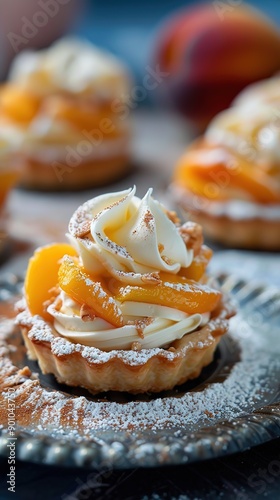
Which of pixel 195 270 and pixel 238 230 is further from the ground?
pixel 195 270

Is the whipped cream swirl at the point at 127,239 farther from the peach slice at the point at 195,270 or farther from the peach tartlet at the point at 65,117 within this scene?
the peach tartlet at the point at 65,117

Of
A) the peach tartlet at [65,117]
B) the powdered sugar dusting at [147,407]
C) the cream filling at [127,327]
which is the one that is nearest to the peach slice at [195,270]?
the cream filling at [127,327]

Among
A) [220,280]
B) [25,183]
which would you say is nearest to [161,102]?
[25,183]

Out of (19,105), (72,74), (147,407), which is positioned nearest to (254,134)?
(72,74)

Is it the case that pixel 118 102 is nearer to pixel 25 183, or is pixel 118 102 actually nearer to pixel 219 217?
pixel 25 183

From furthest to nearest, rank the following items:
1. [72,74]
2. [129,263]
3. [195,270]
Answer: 1. [72,74]
2. [195,270]
3. [129,263]

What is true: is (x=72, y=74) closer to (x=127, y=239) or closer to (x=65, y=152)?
(x=65, y=152)

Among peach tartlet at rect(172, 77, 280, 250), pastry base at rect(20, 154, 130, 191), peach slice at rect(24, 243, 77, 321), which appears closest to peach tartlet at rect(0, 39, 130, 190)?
pastry base at rect(20, 154, 130, 191)

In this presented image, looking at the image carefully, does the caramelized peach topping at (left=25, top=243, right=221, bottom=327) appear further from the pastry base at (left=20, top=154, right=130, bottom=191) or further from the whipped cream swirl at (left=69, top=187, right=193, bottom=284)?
the pastry base at (left=20, top=154, right=130, bottom=191)
